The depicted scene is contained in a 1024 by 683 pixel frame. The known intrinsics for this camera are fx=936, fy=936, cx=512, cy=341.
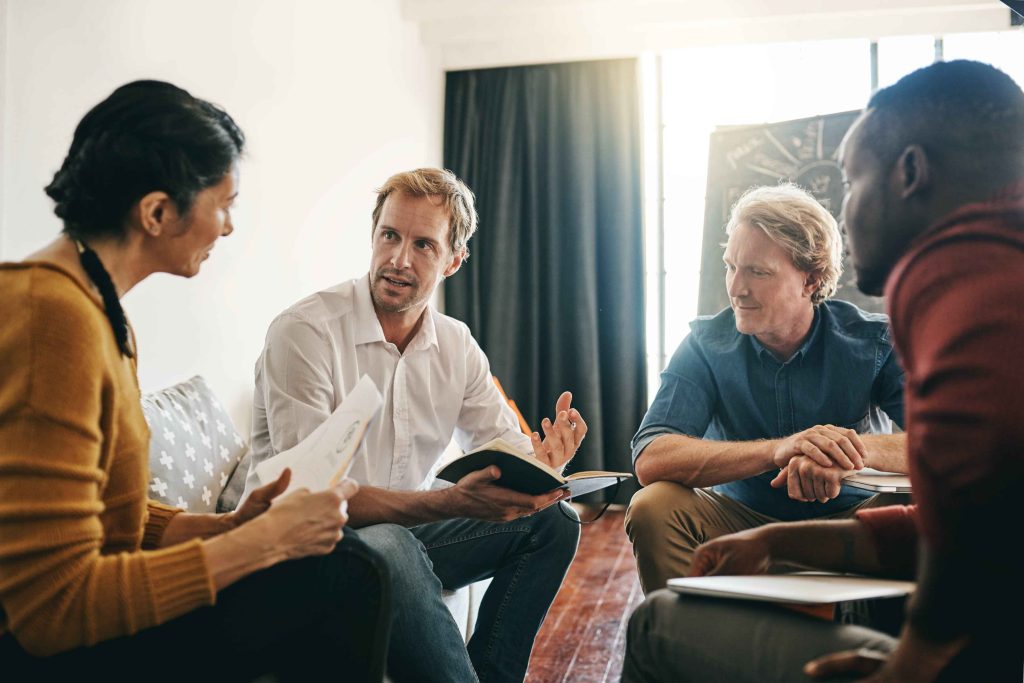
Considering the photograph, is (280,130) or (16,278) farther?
(280,130)

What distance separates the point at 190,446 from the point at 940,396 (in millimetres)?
1751

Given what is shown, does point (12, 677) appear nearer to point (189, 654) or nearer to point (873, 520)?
point (189, 654)

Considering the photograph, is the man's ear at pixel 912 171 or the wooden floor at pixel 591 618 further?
the wooden floor at pixel 591 618

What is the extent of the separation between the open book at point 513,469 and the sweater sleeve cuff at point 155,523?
0.48m

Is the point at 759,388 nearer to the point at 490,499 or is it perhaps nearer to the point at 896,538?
the point at 490,499

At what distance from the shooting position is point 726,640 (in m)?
1.08

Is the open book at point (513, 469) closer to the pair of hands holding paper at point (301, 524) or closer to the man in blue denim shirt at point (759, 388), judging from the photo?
the man in blue denim shirt at point (759, 388)

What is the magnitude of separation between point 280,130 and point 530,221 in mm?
1744

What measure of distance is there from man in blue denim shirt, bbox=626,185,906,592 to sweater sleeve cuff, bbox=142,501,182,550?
0.92m

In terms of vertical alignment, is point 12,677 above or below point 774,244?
below

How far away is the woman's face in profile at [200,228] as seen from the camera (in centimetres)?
124

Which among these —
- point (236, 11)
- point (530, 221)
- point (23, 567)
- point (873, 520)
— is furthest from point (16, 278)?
point (530, 221)

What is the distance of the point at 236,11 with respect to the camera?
299 centimetres

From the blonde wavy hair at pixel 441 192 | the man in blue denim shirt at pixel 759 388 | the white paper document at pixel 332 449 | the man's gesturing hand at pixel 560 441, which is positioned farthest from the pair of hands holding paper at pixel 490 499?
the blonde wavy hair at pixel 441 192
